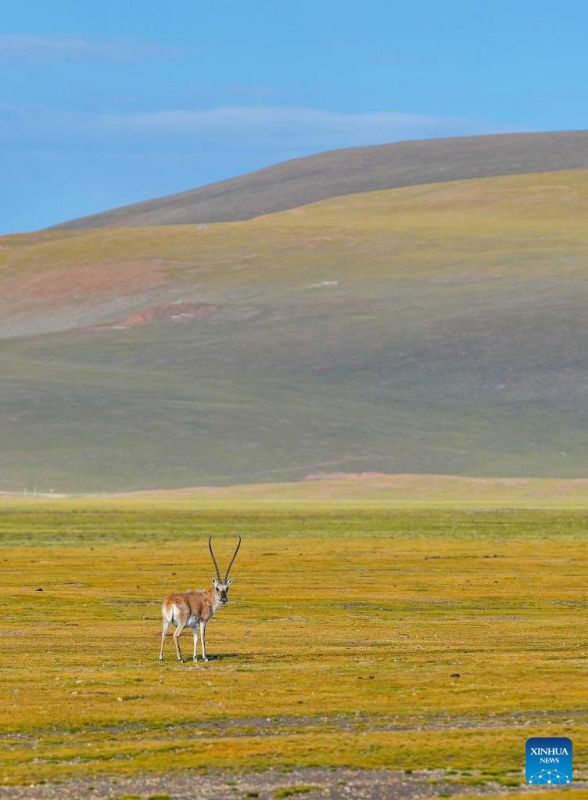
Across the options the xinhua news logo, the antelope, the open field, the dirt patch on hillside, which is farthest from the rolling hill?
the xinhua news logo

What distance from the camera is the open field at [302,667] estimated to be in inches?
629

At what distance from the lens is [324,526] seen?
6650cm

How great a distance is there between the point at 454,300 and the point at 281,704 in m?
125

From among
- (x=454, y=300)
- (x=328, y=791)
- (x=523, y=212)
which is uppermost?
(x=523, y=212)

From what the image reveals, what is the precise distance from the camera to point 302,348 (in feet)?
437


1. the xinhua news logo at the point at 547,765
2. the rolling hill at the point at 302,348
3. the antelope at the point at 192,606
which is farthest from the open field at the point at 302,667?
the rolling hill at the point at 302,348

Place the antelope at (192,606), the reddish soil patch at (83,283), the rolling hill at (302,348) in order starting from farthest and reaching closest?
the reddish soil patch at (83,283) → the rolling hill at (302,348) → the antelope at (192,606)

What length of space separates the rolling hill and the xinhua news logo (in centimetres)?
8765

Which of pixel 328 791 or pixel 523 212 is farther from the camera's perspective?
pixel 523 212

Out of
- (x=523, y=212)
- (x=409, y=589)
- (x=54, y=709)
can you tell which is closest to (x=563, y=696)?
(x=54, y=709)

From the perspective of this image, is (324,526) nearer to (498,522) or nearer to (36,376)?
(498,522)

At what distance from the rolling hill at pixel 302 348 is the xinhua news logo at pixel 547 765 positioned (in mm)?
87653

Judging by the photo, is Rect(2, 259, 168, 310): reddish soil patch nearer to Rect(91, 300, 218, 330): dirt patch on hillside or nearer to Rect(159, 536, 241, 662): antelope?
Rect(91, 300, 218, 330): dirt patch on hillside

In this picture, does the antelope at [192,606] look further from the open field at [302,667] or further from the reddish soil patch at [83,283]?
the reddish soil patch at [83,283]
